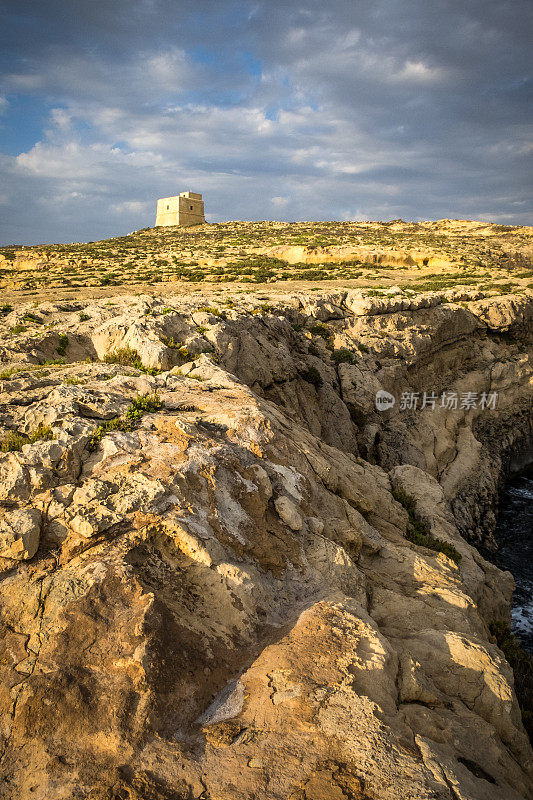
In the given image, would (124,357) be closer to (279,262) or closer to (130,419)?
(130,419)

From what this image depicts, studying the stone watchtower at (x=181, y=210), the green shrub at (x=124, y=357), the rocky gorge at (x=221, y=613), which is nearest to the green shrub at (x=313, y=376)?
the rocky gorge at (x=221, y=613)

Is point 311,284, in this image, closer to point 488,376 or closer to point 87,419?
point 488,376

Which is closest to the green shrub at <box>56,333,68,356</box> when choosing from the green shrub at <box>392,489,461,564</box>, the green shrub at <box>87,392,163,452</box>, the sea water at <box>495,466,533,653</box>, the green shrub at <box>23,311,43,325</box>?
the green shrub at <box>23,311,43,325</box>

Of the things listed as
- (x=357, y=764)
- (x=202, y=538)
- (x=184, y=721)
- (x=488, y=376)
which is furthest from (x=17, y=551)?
(x=488, y=376)

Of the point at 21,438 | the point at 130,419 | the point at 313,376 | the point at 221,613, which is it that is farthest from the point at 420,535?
the point at 313,376

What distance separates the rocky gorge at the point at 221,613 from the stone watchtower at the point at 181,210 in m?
70.4

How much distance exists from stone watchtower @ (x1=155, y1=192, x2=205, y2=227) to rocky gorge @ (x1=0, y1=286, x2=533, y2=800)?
70.4 metres

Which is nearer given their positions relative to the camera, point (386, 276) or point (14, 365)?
point (14, 365)

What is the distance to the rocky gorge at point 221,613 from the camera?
439cm

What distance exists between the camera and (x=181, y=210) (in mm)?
76438

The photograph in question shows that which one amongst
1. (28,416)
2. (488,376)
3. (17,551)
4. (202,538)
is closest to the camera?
(17,551)

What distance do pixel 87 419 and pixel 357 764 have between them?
6616mm

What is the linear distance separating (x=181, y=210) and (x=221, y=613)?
263ft

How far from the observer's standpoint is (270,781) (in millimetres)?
4172
